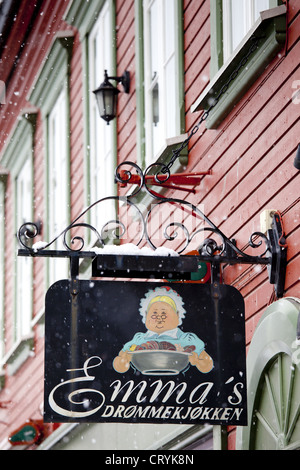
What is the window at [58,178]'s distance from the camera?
12.7m

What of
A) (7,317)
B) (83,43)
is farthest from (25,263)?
(83,43)

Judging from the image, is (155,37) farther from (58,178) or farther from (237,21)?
(58,178)

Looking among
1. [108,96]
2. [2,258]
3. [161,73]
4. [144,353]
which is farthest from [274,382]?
[2,258]

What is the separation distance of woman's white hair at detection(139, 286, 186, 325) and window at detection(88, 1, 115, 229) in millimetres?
4682

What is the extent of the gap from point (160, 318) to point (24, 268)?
940cm

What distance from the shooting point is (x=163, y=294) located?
5895mm

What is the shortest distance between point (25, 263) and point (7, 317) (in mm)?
1433

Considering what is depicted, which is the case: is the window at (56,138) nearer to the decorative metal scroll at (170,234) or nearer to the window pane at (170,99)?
the decorative metal scroll at (170,234)

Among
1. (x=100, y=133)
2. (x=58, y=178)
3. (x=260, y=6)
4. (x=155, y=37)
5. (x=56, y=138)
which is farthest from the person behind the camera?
(x=56, y=138)

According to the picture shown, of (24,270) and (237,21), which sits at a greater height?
(24,270)

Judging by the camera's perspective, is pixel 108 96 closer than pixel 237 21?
No

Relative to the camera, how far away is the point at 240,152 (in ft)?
24.0

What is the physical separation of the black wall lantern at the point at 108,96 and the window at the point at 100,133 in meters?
0.44

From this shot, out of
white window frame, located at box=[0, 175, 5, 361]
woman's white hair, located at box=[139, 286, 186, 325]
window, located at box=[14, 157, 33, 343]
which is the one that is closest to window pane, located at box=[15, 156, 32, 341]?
window, located at box=[14, 157, 33, 343]
